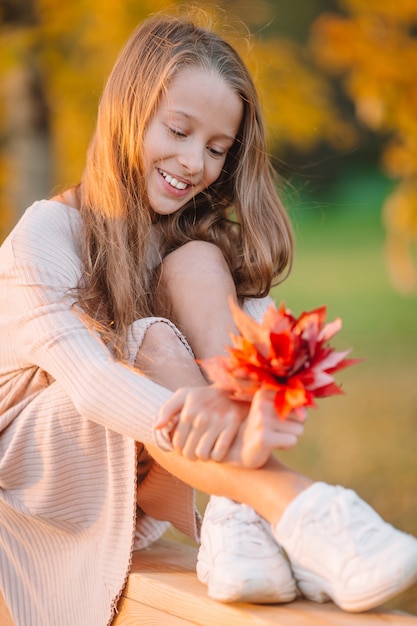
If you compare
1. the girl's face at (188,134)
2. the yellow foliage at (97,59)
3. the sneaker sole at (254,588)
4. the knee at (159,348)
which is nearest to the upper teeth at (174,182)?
the girl's face at (188,134)

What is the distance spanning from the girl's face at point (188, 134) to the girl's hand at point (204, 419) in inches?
26.7

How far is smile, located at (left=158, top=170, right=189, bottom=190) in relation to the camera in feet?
6.78

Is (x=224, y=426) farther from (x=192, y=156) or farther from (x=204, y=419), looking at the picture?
(x=192, y=156)

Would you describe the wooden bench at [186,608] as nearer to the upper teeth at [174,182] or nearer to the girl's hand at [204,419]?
the girl's hand at [204,419]

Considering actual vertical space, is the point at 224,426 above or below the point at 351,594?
above

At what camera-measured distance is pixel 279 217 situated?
88.4 inches

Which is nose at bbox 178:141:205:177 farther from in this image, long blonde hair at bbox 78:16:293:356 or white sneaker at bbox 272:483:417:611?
white sneaker at bbox 272:483:417:611

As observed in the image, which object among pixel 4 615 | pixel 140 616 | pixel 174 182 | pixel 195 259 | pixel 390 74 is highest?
pixel 390 74

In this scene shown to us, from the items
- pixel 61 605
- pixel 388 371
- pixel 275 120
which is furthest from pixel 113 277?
pixel 388 371

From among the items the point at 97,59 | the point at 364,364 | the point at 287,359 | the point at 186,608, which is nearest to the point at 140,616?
the point at 186,608

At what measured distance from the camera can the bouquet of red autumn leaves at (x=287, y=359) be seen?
1.42 metres

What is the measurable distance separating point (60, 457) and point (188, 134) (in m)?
0.73

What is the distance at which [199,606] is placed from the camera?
1.54m

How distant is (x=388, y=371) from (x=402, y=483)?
2.93 metres
